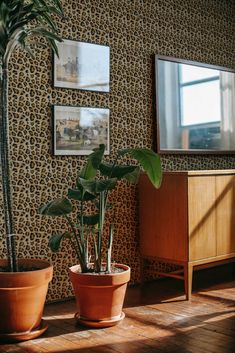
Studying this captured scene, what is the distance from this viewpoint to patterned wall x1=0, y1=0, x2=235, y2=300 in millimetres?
3461

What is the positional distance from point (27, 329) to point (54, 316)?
17.7 inches

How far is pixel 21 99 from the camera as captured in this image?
3.45 m

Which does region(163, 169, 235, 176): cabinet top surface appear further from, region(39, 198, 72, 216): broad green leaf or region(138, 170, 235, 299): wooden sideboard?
region(39, 198, 72, 216): broad green leaf

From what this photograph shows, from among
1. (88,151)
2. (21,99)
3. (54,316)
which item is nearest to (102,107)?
(88,151)

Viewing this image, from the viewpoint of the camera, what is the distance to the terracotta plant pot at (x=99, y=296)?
301cm

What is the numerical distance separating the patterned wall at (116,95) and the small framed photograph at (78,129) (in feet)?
0.18

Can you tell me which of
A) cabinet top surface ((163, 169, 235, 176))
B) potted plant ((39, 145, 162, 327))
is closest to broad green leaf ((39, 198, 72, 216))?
potted plant ((39, 145, 162, 327))

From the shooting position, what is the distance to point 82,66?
3.75 meters

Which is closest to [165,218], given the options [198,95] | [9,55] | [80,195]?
[80,195]

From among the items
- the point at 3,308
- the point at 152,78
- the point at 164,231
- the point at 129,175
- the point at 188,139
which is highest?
the point at 152,78

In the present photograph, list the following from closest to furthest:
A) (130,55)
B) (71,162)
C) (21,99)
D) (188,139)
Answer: (21,99) < (71,162) < (130,55) < (188,139)

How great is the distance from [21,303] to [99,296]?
0.51 m

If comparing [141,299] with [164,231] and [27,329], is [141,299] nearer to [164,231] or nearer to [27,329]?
[164,231]

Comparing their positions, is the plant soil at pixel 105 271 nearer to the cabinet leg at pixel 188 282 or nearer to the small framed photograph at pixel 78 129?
the cabinet leg at pixel 188 282
